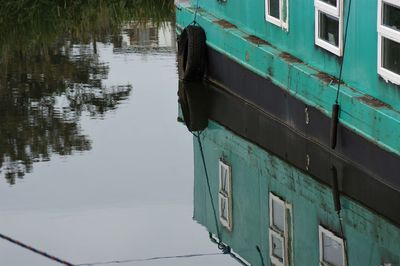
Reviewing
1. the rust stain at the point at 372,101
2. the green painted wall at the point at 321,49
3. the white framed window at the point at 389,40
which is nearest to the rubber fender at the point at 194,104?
the green painted wall at the point at 321,49

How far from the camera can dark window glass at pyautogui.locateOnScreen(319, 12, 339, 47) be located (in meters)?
11.6

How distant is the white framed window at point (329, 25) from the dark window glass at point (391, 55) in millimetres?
900

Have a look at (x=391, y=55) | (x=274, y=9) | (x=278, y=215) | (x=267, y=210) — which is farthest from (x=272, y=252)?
(x=274, y=9)

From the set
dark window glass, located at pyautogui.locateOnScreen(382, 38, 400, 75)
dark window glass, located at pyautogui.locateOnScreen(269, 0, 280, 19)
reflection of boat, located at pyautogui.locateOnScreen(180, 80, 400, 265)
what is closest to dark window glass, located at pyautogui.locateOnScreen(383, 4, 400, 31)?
dark window glass, located at pyautogui.locateOnScreen(382, 38, 400, 75)

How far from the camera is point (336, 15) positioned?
11469mm

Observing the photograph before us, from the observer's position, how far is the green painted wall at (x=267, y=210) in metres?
9.38

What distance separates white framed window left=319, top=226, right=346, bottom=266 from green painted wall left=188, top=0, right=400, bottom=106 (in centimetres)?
130

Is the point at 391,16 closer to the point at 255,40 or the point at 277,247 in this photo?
the point at 277,247

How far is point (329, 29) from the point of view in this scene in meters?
11.8

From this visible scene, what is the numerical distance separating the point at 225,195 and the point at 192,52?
414 cm

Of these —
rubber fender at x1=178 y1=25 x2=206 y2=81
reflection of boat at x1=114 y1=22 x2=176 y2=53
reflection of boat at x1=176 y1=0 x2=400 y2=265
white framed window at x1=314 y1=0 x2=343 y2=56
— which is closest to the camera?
reflection of boat at x1=176 y1=0 x2=400 y2=265

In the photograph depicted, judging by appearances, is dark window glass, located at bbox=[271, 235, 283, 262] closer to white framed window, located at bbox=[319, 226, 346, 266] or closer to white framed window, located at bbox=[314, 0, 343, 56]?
white framed window, located at bbox=[319, 226, 346, 266]

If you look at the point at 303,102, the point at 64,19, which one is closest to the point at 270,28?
the point at 303,102

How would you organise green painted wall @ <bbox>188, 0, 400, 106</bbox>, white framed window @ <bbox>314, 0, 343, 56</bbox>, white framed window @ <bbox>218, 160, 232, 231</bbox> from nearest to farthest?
green painted wall @ <bbox>188, 0, 400, 106</bbox>, white framed window @ <bbox>218, 160, 232, 231</bbox>, white framed window @ <bbox>314, 0, 343, 56</bbox>
